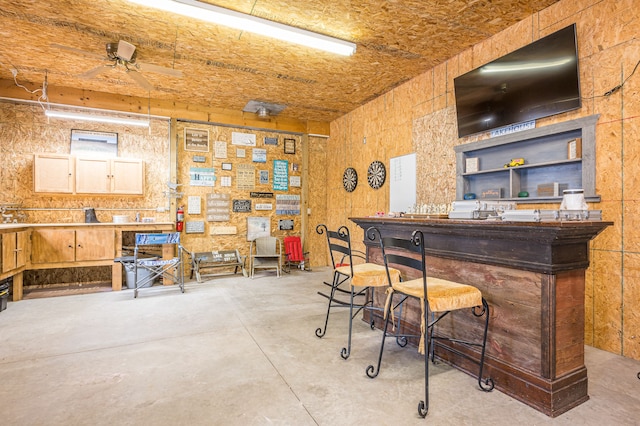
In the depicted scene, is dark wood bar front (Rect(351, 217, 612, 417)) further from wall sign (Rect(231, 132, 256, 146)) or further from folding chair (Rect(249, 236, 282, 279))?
wall sign (Rect(231, 132, 256, 146))

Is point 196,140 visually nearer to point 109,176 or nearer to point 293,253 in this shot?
point 109,176

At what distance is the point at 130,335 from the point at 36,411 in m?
1.27

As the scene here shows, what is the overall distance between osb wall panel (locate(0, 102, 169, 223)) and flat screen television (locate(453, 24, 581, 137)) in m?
5.26

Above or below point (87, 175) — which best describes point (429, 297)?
below

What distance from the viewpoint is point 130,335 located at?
126 inches

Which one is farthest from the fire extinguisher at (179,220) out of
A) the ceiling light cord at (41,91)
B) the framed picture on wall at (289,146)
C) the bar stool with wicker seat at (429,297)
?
the bar stool with wicker seat at (429,297)

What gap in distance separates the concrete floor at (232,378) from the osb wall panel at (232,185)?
8.84 ft

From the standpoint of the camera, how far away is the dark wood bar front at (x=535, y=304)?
6.27 ft

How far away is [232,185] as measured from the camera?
659 cm

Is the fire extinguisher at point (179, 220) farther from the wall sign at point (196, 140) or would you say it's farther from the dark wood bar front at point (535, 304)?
the dark wood bar front at point (535, 304)

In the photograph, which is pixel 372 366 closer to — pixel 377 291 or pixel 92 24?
pixel 377 291

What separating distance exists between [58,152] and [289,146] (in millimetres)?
4124

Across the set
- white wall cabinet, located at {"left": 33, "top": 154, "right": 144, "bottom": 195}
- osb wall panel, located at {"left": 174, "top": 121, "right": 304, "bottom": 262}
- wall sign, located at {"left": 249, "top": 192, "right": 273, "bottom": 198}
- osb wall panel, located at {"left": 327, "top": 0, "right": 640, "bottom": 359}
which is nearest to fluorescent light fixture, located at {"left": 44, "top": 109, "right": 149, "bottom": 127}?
white wall cabinet, located at {"left": 33, "top": 154, "right": 144, "bottom": 195}

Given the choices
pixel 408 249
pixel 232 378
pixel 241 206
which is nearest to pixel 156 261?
pixel 241 206
